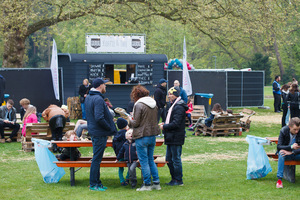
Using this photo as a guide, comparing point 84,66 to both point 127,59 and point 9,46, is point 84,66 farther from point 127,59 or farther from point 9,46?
point 9,46

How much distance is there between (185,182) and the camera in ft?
25.0

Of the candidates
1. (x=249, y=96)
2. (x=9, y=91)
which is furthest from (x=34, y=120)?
(x=249, y=96)

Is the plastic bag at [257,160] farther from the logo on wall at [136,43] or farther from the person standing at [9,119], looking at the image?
the logo on wall at [136,43]

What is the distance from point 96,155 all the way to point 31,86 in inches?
532

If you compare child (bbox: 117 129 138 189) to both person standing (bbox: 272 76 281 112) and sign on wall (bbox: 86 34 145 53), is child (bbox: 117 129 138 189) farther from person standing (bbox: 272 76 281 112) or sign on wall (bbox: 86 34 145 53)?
person standing (bbox: 272 76 281 112)

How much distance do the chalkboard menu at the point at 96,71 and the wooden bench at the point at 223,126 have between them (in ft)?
22.0

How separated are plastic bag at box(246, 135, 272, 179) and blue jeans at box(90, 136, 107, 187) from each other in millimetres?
2492

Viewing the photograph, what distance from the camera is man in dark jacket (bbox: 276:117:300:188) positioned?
713cm

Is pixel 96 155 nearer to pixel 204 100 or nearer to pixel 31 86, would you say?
pixel 204 100

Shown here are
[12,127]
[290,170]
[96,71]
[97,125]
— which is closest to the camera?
[97,125]

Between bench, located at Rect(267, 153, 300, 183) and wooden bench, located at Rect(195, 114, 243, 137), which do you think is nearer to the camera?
bench, located at Rect(267, 153, 300, 183)

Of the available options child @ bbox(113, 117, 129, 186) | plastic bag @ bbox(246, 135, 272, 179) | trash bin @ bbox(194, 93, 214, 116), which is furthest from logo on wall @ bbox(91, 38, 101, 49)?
plastic bag @ bbox(246, 135, 272, 179)

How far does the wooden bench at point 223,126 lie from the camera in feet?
45.2

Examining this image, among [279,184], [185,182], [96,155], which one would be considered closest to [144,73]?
[185,182]
